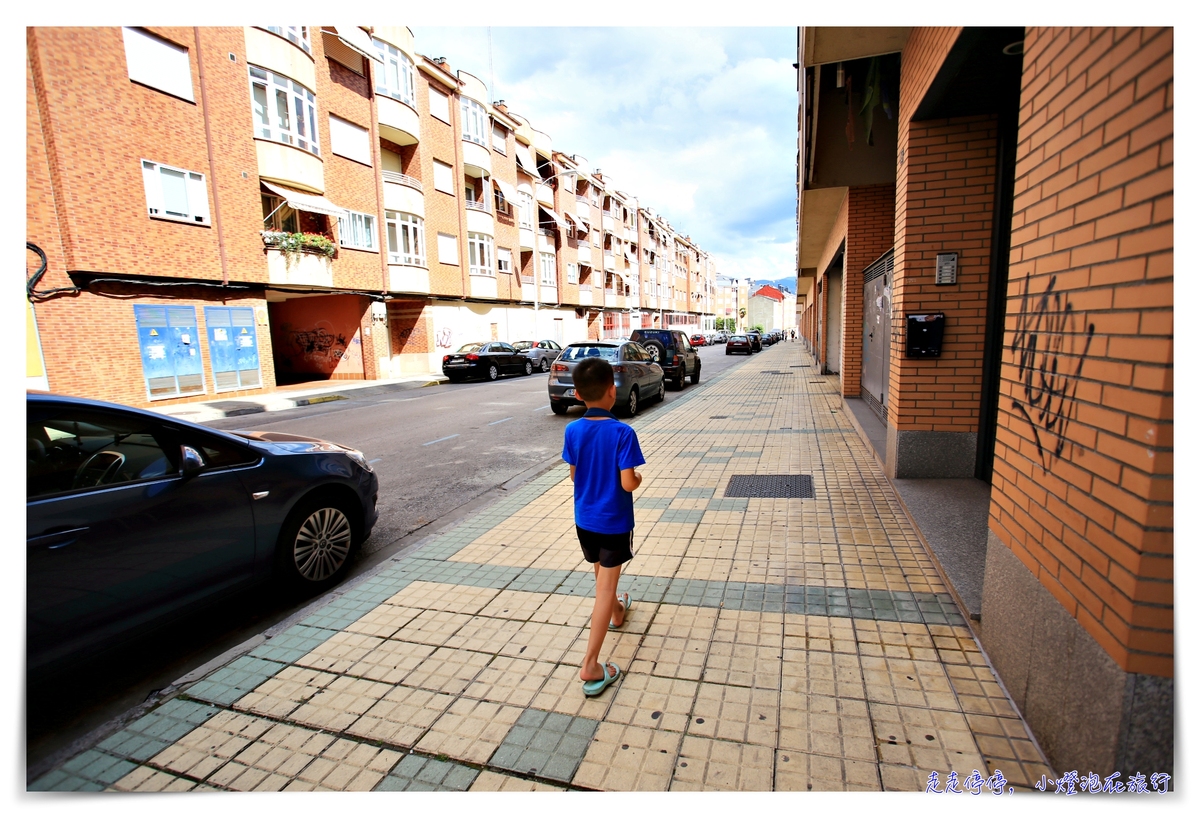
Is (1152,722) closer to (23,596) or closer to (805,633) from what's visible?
(805,633)

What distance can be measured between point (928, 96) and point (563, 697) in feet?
17.0

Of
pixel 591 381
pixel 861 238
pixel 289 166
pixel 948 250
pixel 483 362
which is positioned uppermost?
pixel 289 166

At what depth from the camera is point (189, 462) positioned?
325 centimetres

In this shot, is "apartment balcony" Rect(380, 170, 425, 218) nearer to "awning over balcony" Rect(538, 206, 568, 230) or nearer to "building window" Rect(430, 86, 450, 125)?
"building window" Rect(430, 86, 450, 125)

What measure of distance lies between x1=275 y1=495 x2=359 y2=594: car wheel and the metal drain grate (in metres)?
3.64

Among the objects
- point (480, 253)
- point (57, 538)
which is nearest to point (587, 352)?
point (57, 538)

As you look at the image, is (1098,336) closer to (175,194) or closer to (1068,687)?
(1068,687)

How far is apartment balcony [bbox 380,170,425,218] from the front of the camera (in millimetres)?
23669

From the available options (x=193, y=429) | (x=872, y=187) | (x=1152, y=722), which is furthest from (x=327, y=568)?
(x=872, y=187)

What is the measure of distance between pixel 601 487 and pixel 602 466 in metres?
0.11

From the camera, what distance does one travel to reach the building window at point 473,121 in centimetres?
2886

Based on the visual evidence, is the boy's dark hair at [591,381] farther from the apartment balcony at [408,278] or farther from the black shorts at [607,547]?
the apartment balcony at [408,278]

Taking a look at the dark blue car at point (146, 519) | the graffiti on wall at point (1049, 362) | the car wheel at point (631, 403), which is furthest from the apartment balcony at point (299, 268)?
the graffiti on wall at point (1049, 362)

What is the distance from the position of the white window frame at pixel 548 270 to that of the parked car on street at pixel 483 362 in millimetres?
14610
